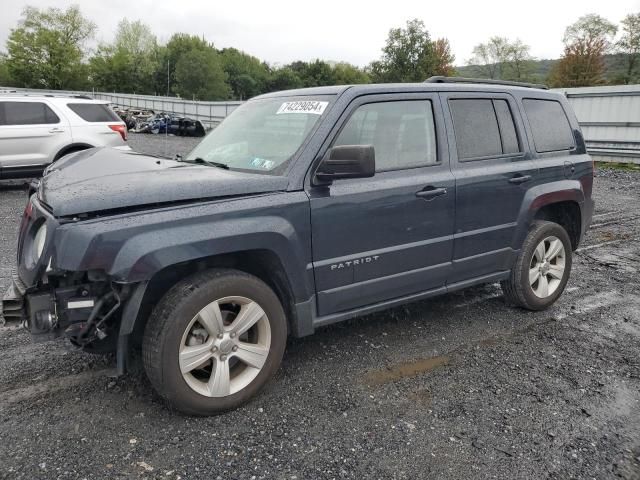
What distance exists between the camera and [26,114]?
9969 mm

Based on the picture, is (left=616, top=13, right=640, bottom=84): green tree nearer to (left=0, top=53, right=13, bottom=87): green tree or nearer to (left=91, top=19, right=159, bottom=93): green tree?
(left=91, top=19, right=159, bottom=93): green tree

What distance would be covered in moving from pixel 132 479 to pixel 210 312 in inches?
34.9

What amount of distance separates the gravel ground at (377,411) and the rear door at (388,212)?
1.78ft

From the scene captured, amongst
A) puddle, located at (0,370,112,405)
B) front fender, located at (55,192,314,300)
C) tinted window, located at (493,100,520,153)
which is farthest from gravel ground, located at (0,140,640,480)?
tinted window, located at (493,100,520,153)

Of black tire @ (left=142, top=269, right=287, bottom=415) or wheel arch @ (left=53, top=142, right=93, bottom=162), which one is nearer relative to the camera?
black tire @ (left=142, top=269, right=287, bottom=415)

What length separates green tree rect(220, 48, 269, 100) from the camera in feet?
283

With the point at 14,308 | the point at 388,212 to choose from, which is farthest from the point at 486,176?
the point at 14,308

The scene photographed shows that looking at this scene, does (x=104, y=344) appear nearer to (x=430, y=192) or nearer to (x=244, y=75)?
(x=430, y=192)

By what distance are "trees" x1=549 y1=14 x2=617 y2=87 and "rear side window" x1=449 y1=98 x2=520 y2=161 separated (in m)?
60.3

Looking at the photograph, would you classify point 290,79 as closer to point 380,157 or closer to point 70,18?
point 70,18

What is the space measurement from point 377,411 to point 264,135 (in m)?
1.97

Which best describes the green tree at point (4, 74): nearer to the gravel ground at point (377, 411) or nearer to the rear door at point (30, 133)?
the rear door at point (30, 133)

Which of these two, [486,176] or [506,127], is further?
[506,127]

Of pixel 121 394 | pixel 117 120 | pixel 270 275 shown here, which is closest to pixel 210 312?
pixel 270 275
